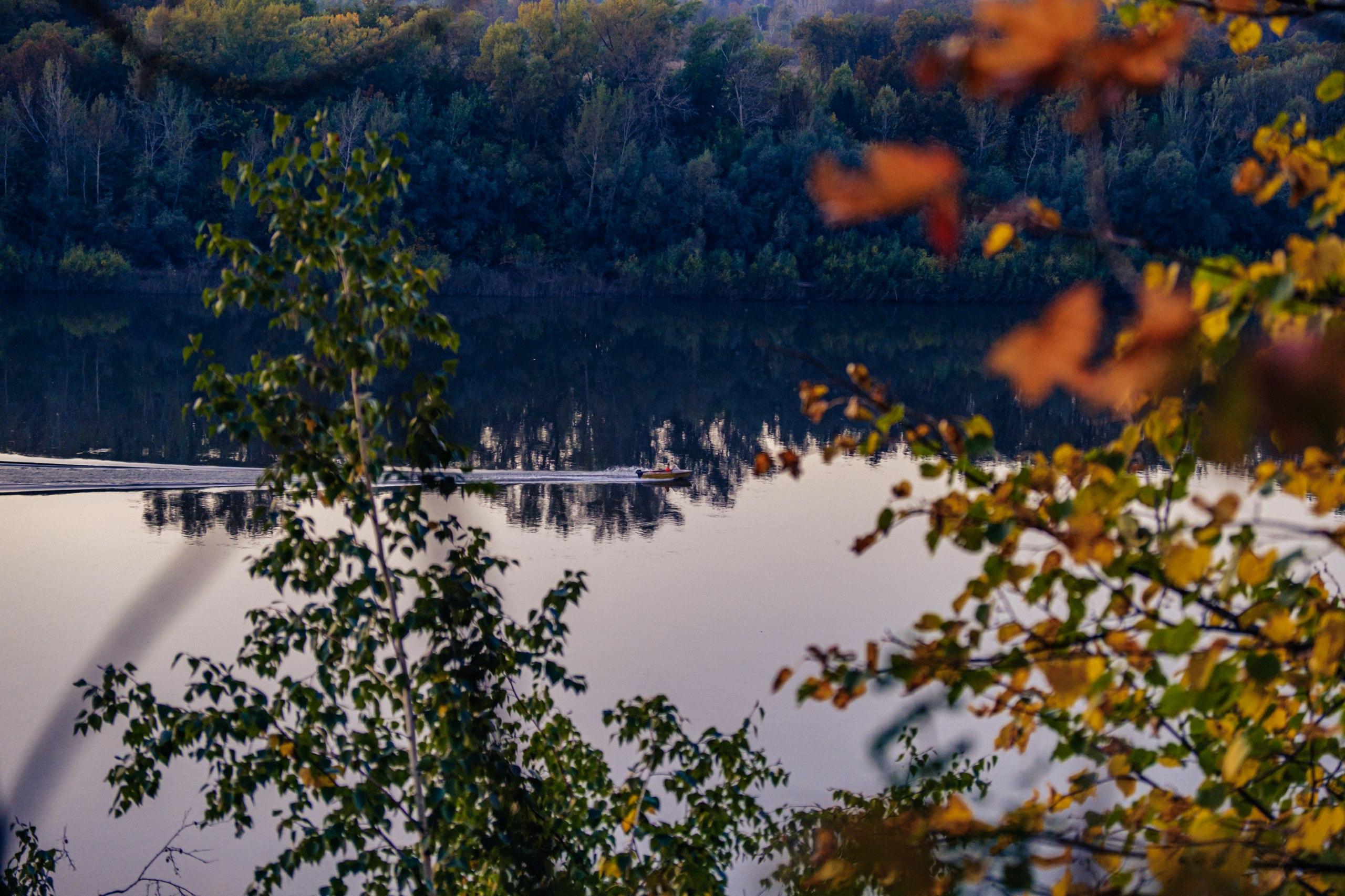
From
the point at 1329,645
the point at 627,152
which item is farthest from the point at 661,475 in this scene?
the point at 627,152

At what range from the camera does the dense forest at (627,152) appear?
99.1 ft

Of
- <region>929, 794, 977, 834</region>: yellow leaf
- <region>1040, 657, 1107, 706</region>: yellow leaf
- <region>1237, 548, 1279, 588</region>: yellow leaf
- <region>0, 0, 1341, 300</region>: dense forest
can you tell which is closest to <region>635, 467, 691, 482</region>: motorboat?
<region>0, 0, 1341, 300</region>: dense forest

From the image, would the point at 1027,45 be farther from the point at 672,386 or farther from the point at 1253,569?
the point at 672,386

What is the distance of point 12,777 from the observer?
6953mm

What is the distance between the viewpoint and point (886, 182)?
36.6 inches

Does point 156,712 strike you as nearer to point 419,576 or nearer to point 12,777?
point 419,576

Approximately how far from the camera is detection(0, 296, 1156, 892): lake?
24.3ft

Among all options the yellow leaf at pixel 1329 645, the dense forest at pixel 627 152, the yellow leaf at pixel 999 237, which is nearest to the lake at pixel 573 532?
the yellow leaf at pixel 1329 645

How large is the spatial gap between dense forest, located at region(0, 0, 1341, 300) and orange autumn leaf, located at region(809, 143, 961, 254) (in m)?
26.9

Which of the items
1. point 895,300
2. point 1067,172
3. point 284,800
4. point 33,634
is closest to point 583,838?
point 284,800

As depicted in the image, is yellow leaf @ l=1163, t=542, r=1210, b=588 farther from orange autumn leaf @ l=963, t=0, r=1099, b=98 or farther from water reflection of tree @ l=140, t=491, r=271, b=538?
water reflection of tree @ l=140, t=491, r=271, b=538

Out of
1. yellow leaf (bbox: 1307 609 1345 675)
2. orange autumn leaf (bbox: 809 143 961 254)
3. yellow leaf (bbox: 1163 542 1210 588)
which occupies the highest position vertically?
orange autumn leaf (bbox: 809 143 961 254)

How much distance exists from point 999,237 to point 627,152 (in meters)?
33.3

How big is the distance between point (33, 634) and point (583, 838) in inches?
274
